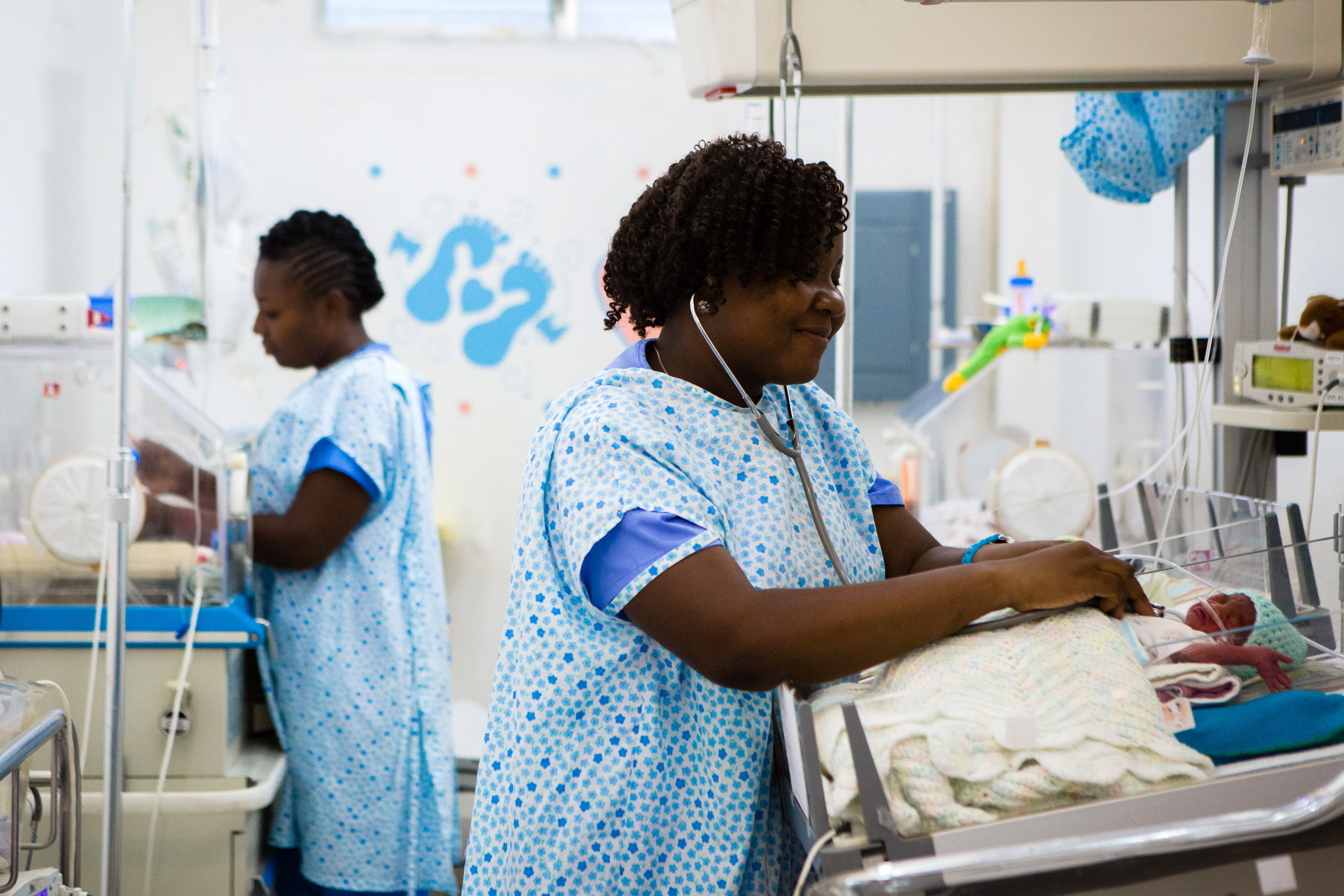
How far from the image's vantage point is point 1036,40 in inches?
69.3

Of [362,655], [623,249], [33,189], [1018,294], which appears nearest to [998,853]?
[623,249]

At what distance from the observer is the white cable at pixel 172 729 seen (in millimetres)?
2068

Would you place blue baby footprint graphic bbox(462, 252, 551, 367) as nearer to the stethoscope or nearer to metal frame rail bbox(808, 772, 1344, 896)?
the stethoscope

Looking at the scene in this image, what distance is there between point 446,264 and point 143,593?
4.84 feet

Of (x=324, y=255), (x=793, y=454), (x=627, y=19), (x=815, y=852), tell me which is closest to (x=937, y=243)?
(x=627, y=19)

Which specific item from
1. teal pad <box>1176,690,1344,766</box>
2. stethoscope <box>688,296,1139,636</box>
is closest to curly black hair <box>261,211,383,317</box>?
stethoscope <box>688,296,1139,636</box>

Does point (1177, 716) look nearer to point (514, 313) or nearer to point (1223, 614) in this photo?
point (1223, 614)

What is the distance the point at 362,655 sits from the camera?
2.30m

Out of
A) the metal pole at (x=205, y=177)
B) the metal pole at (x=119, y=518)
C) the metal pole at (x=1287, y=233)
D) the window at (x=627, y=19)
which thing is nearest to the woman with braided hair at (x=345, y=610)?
the metal pole at (x=205, y=177)

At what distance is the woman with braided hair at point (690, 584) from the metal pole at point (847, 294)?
1.02 metres

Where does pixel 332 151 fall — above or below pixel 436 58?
below

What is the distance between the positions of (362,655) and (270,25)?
1.93 m

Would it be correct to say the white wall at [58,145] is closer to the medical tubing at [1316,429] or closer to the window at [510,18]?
the window at [510,18]

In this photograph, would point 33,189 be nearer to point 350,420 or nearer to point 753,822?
point 350,420
